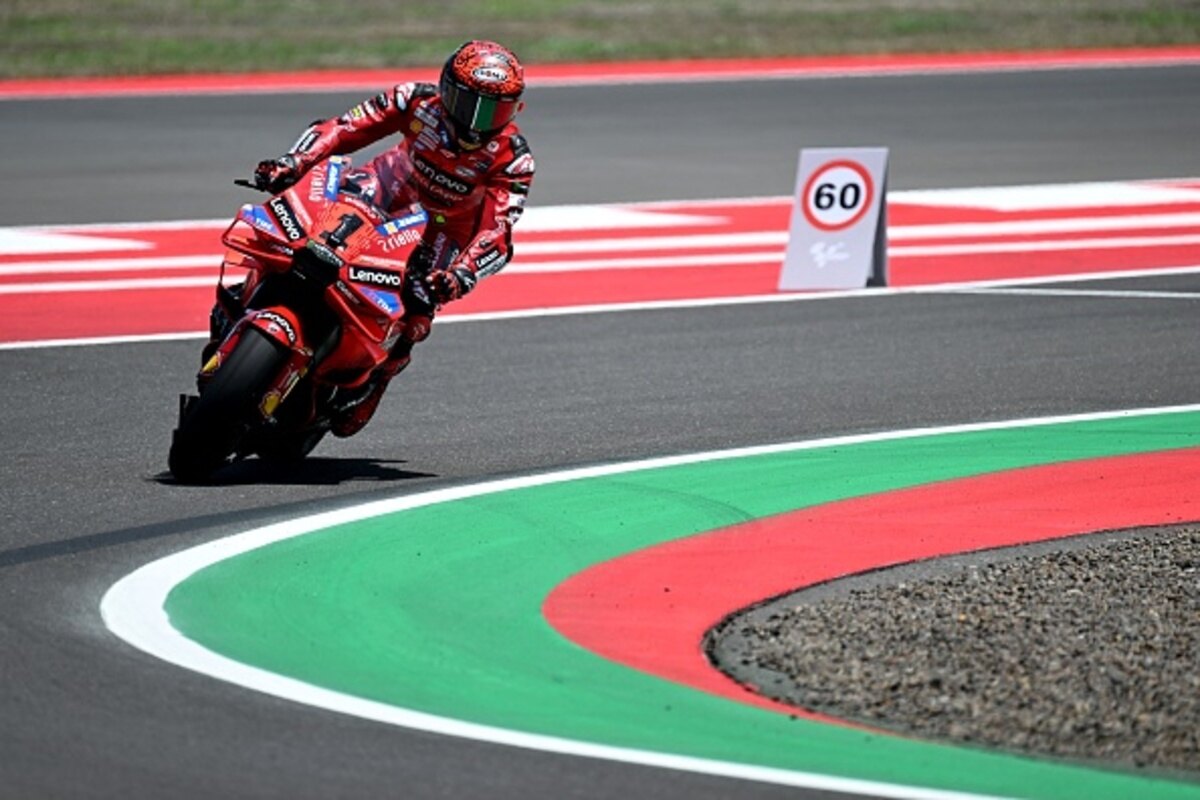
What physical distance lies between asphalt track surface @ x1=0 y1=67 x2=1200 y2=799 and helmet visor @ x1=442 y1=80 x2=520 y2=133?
142 cm

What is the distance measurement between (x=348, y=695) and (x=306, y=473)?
141 inches

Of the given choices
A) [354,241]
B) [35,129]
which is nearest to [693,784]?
[354,241]

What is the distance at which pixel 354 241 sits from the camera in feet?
32.6

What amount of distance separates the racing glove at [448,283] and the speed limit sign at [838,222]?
21.5ft

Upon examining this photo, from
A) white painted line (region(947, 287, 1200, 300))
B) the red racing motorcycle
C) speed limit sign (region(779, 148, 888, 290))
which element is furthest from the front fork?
white painted line (region(947, 287, 1200, 300))

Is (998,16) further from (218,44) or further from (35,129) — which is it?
(35,129)

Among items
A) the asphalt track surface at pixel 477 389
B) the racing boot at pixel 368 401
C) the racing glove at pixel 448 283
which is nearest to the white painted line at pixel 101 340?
the asphalt track surface at pixel 477 389

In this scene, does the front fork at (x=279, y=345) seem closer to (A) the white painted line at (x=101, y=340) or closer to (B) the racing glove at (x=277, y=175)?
(B) the racing glove at (x=277, y=175)

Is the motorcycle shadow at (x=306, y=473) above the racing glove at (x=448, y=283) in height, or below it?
below

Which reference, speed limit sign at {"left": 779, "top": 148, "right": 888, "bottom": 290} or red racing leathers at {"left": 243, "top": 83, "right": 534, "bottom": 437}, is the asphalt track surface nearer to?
red racing leathers at {"left": 243, "top": 83, "right": 534, "bottom": 437}

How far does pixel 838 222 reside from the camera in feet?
55.1

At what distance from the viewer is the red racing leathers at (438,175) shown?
34.6 ft

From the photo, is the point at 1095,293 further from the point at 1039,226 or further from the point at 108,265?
the point at 108,265

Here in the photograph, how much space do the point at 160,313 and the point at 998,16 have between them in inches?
1071
